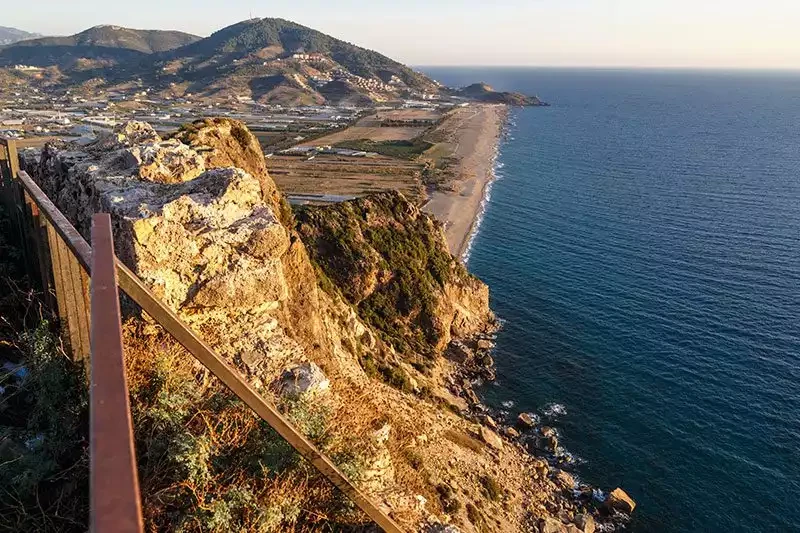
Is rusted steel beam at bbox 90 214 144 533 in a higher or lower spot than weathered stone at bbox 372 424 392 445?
higher

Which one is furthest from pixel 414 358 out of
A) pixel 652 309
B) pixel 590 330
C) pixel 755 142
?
pixel 755 142

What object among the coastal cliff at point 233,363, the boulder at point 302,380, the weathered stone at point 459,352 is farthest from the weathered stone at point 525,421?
the boulder at point 302,380

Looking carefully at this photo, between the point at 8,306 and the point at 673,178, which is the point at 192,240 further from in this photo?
the point at 673,178

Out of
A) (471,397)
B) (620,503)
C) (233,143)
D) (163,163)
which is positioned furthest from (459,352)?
(163,163)

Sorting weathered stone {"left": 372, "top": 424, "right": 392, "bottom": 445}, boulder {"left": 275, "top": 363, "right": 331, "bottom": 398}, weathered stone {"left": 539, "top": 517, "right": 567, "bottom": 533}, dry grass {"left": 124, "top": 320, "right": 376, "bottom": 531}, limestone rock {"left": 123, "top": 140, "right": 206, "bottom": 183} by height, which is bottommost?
weathered stone {"left": 539, "top": 517, "right": 567, "bottom": 533}

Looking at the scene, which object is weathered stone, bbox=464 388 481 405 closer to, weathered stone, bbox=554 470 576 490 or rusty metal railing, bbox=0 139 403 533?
weathered stone, bbox=554 470 576 490

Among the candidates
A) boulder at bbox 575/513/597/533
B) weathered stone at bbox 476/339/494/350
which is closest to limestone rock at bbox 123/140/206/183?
boulder at bbox 575/513/597/533

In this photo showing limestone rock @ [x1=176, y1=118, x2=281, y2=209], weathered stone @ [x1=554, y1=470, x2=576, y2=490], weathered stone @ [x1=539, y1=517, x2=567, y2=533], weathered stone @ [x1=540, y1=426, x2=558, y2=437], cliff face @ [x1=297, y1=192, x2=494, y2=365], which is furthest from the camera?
cliff face @ [x1=297, y1=192, x2=494, y2=365]

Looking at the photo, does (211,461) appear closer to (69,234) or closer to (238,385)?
(238,385)
